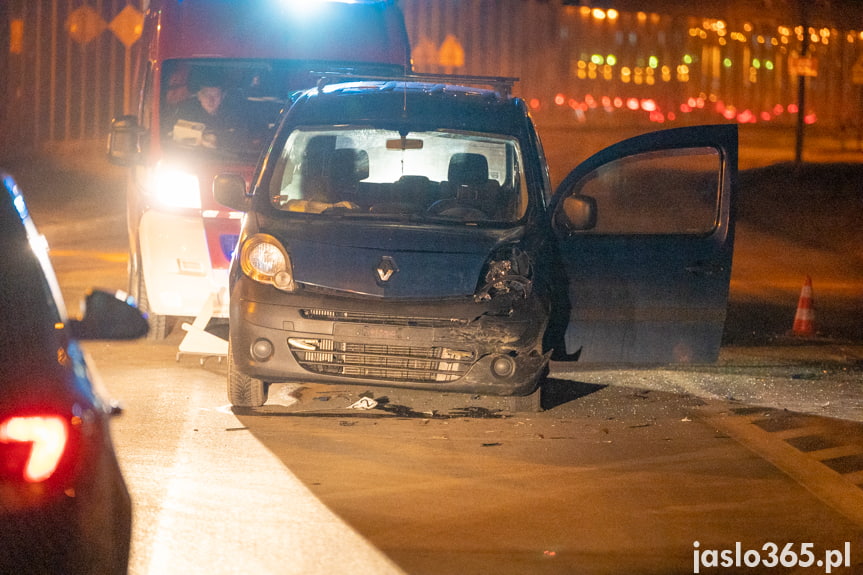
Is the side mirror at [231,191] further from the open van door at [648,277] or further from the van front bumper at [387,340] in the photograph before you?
the open van door at [648,277]

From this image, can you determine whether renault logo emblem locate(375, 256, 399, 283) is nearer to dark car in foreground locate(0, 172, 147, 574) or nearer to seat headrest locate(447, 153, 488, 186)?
seat headrest locate(447, 153, 488, 186)

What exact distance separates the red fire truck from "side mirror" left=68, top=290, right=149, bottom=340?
5724 millimetres

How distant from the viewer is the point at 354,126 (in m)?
8.04

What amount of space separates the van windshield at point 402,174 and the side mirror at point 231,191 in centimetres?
21

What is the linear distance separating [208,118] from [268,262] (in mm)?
3477

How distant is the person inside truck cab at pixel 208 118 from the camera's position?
10.3 m

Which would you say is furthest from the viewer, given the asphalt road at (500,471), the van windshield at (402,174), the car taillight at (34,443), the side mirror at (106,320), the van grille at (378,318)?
the van windshield at (402,174)

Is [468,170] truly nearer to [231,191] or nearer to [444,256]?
[444,256]

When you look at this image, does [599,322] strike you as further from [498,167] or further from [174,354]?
[174,354]

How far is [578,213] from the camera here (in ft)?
25.2

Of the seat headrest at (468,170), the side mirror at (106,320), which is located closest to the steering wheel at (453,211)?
the seat headrest at (468,170)

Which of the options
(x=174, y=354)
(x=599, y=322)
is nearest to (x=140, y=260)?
(x=174, y=354)

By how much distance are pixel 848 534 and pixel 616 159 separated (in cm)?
302

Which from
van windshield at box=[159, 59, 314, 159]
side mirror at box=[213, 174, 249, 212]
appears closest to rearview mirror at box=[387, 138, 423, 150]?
side mirror at box=[213, 174, 249, 212]
